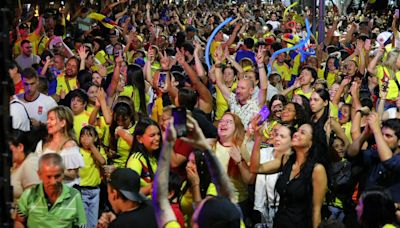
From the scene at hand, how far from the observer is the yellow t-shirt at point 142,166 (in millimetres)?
6391

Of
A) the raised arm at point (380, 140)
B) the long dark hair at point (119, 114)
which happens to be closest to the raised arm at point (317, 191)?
the raised arm at point (380, 140)

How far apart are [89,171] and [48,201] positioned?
1.88m

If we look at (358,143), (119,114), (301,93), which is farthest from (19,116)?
(301,93)

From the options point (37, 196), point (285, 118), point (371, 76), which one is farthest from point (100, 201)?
point (371, 76)

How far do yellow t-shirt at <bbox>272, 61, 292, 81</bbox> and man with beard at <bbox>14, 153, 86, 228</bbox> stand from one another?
326 inches

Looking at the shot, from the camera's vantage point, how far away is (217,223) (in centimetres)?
379

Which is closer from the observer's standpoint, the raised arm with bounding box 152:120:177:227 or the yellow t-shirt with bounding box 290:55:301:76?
the raised arm with bounding box 152:120:177:227

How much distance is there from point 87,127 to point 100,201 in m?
1.01

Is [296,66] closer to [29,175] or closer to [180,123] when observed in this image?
[29,175]

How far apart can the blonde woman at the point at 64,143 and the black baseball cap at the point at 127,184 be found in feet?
5.82

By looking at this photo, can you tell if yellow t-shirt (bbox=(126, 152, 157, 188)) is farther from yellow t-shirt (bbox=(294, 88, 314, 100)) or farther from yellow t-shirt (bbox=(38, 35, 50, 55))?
yellow t-shirt (bbox=(38, 35, 50, 55))

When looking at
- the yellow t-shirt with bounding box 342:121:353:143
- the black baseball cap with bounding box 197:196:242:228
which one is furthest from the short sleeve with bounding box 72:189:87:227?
the yellow t-shirt with bounding box 342:121:353:143

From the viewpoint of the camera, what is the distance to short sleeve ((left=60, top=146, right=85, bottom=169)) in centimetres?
680

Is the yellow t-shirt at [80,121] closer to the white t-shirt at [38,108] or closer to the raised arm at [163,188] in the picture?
the white t-shirt at [38,108]
